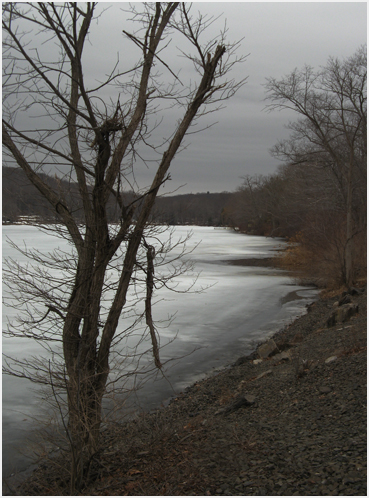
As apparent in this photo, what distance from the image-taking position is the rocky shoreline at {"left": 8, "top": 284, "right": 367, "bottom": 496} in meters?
4.84

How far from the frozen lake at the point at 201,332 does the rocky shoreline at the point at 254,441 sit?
0.85m

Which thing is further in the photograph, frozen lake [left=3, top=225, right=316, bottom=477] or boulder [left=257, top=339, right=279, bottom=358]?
boulder [left=257, top=339, right=279, bottom=358]

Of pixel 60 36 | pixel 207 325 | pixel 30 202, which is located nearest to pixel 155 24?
pixel 60 36

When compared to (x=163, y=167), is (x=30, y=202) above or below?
below

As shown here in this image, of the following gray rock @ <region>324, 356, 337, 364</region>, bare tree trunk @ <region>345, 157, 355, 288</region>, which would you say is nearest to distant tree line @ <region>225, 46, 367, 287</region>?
bare tree trunk @ <region>345, 157, 355, 288</region>

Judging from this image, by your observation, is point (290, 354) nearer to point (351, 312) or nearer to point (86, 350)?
point (351, 312)

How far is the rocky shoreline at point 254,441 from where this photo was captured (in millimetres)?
4836

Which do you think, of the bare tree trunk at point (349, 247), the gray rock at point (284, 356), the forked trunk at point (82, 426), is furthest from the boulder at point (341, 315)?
the forked trunk at point (82, 426)

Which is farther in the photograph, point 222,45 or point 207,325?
point 207,325

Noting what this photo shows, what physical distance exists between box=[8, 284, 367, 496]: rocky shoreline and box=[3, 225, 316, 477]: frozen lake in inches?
33.5

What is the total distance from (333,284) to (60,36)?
18.9 meters

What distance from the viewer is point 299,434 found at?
5.88 metres

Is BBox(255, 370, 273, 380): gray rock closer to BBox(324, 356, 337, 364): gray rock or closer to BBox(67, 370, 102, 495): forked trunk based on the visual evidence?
BBox(324, 356, 337, 364): gray rock

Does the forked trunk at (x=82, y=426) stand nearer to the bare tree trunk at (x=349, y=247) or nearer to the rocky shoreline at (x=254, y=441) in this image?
the rocky shoreline at (x=254, y=441)
